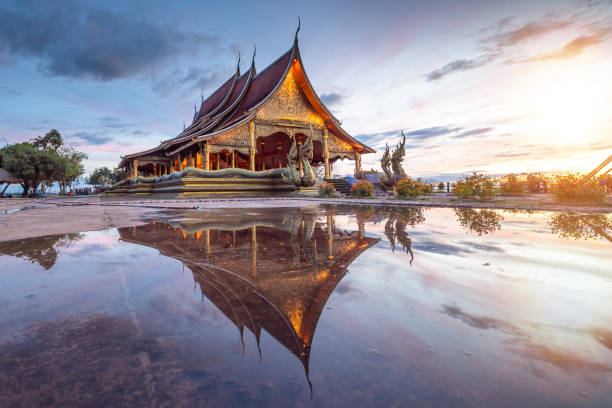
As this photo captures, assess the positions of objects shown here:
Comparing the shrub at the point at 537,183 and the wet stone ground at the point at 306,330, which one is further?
the shrub at the point at 537,183

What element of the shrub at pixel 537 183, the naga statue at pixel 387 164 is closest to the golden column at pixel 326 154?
the naga statue at pixel 387 164

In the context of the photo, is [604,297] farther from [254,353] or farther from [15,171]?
[15,171]

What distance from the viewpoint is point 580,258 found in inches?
75.5

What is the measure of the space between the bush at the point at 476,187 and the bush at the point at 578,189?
1704mm

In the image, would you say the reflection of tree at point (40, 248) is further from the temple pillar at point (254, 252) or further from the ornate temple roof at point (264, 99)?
the ornate temple roof at point (264, 99)

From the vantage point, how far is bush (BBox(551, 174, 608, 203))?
6625 mm

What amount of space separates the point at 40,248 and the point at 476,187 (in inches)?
428

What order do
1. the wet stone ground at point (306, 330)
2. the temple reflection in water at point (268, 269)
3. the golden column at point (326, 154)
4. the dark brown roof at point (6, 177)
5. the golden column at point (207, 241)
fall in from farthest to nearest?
the dark brown roof at point (6, 177) < the golden column at point (326, 154) < the golden column at point (207, 241) < the temple reflection in water at point (268, 269) < the wet stone ground at point (306, 330)

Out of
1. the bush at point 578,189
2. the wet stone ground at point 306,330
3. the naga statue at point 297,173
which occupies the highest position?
the naga statue at point 297,173

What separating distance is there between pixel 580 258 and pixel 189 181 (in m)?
13.5

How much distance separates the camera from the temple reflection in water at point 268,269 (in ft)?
3.23

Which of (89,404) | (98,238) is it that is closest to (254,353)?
(89,404)

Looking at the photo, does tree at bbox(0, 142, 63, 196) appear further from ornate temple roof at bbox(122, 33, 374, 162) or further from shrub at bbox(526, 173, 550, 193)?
shrub at bbox(526, 173, 550, 193)

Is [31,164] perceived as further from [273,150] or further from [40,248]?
[40,248]
